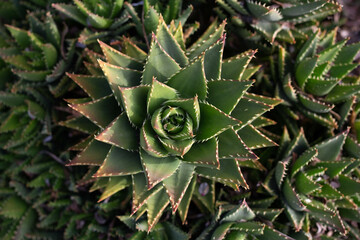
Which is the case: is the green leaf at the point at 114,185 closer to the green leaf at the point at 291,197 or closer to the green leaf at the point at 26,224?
the green leaf at the point at 291,197

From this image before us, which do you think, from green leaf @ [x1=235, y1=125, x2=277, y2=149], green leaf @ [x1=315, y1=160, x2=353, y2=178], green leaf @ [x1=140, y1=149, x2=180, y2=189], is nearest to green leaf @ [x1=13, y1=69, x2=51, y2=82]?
green leaf @ [x1=140, y1=149, x2=180, y2=189]

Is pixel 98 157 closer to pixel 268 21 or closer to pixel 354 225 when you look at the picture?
pixel 268 21

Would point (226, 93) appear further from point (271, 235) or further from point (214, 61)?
point (271, 235)

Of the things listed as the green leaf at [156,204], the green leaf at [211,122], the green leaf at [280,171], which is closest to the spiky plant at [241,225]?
the green leaf at [280,171]

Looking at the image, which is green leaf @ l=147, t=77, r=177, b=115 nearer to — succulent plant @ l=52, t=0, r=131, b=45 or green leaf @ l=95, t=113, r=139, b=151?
green leaf @ l=95, t=113, r=139, b=151

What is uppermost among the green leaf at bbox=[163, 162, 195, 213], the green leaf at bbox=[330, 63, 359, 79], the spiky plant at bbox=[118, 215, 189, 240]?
the green leaf at bbox=[330, 63, 359, 79]

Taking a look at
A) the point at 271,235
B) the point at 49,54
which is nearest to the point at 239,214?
the point at 271,235

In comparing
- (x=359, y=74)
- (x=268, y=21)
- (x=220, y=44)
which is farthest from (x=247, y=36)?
(x=359, y=74)
